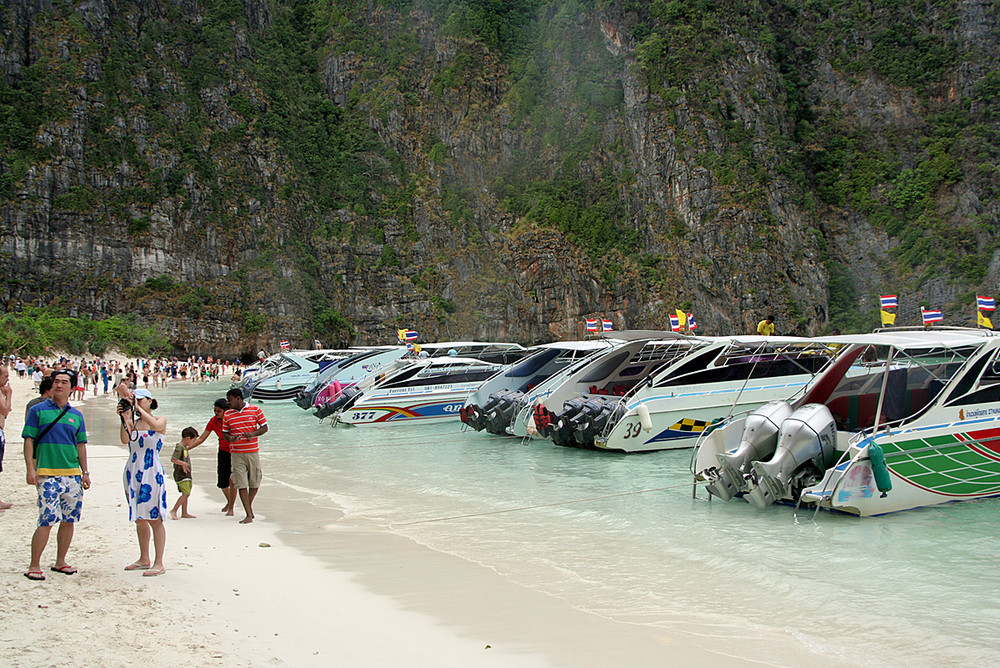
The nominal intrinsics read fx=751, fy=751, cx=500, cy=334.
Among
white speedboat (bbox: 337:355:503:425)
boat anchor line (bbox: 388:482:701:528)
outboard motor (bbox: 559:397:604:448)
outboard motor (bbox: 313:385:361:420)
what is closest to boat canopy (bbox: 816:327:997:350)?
boat anchor line (bbox: 388:482:701:528)

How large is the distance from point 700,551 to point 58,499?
6.13 m

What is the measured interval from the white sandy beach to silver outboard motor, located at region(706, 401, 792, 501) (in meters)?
4.07

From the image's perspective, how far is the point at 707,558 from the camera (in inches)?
308

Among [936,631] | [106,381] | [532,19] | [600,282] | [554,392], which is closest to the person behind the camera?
[936,631]

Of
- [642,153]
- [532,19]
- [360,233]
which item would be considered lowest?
[360,233]

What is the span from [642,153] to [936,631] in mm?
79685

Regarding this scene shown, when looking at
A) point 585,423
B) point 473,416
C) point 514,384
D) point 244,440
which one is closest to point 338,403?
point 473,416

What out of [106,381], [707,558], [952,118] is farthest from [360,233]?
[707,558]

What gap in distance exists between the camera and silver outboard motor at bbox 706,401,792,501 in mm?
9758

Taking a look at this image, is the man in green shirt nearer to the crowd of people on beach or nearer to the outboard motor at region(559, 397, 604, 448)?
the crowd of people on beach

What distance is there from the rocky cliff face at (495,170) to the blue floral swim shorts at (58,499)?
70.5m

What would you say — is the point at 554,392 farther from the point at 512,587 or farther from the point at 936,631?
the point at 936,631

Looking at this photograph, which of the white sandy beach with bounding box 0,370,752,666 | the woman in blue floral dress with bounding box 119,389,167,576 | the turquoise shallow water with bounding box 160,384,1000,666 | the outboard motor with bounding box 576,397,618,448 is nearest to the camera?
the white sandy beach with bounding box 0,370,752,666

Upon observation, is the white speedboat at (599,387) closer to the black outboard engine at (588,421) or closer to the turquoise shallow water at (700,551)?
the black outboard engine at (588,421)
